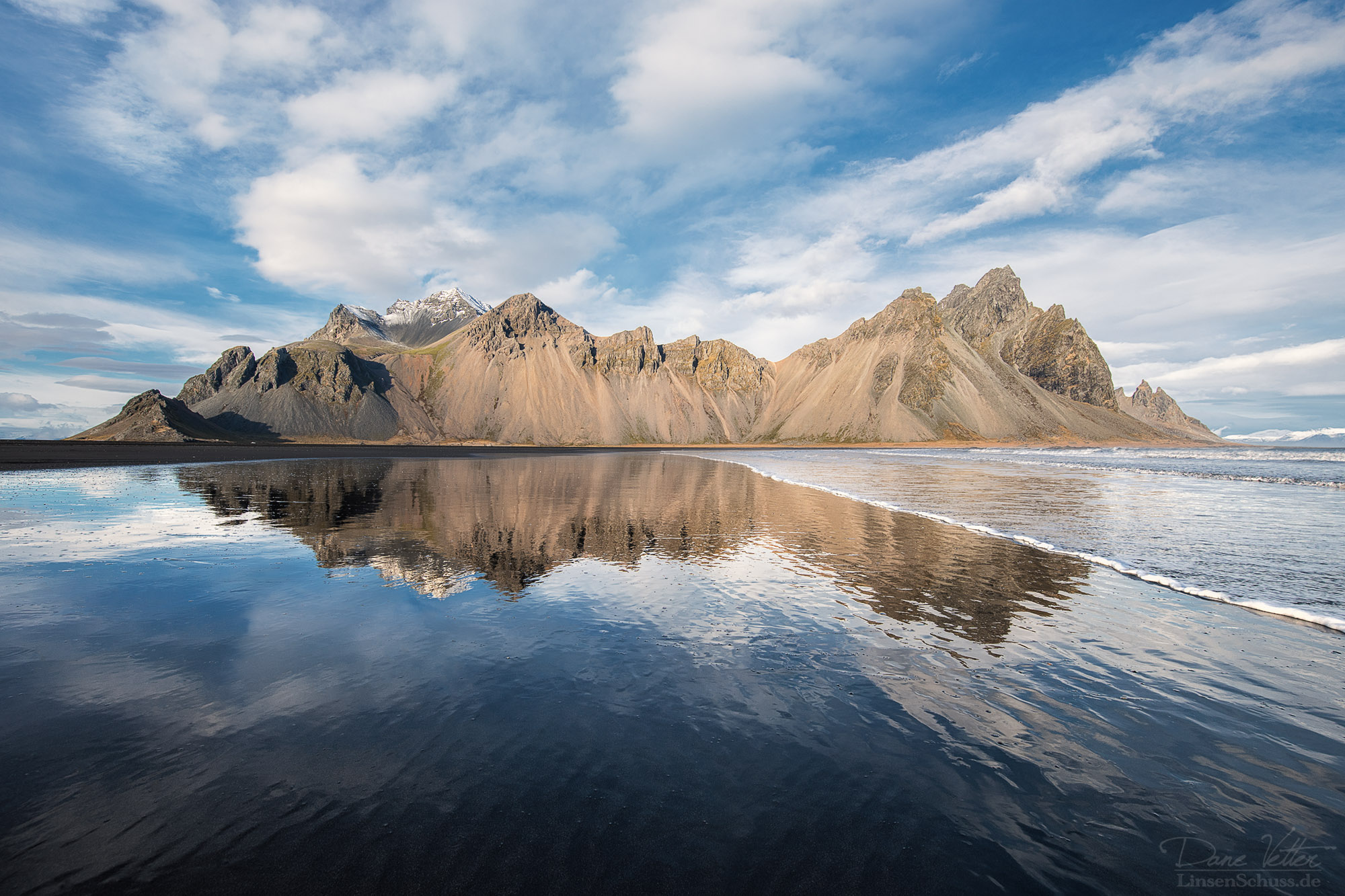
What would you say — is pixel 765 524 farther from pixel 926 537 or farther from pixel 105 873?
pixel 105 873

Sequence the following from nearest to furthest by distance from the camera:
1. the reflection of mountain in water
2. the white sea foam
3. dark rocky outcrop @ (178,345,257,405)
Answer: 1. the white sea foam
2. the reflection of mountain in water
3. dark rocky outcrop @ (178,345,257,405)

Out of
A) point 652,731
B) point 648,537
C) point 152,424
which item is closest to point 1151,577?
point 648,537

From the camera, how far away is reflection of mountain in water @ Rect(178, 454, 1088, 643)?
1238 centimetres

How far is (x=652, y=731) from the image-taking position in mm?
6340

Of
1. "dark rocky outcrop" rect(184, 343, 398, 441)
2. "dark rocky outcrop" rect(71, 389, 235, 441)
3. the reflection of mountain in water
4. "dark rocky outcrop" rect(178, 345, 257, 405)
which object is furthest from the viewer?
"dark rocky outcrop" rect(178, 345, 257, 405)

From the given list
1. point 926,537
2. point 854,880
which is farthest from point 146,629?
point 926,537

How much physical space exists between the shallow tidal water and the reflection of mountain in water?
0.28m

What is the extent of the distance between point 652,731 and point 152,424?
181 m

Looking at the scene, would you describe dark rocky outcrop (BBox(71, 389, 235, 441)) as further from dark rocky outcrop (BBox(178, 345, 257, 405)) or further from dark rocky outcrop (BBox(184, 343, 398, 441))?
dark rocky outcrop (BBox(178, 345, 257, 405))

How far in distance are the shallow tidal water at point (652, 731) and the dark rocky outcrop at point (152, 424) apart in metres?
162

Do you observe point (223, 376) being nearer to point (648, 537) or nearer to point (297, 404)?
point (297, 404)

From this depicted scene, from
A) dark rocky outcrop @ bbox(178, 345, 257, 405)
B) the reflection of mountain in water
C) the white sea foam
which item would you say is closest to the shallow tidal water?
the reflection of mountain in water

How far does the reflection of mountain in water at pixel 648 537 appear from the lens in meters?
12.4

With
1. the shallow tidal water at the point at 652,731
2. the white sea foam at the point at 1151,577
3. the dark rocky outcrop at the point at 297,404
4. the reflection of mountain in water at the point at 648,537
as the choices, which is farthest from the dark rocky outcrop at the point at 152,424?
the white sea foam at the point at 1151,577
